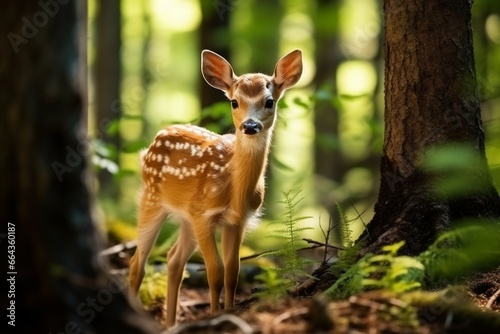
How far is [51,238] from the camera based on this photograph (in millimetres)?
3004

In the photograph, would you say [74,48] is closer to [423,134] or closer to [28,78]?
[28,78]

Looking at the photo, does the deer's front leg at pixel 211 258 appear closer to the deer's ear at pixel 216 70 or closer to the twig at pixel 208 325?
the deer's ear at pixel 216 70

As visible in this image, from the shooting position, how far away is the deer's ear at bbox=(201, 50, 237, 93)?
5844mm

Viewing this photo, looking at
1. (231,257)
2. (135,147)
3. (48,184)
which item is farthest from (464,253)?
(135,147)

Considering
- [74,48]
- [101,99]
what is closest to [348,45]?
[101,99]

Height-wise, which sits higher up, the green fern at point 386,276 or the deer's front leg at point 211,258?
the green fern at point 386,276

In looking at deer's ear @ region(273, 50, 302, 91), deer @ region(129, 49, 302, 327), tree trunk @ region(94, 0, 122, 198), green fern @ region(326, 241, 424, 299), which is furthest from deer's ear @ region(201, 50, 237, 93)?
tree trunk @ region(94, 0, 122, 198)

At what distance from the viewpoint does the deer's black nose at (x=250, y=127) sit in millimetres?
5098

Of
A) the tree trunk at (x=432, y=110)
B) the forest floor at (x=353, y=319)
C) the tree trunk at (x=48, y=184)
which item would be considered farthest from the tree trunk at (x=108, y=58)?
the forest floor at (x=353, y=319)

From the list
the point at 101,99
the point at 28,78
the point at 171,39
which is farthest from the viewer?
the point at 171,39

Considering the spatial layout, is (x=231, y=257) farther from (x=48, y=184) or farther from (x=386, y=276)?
(x=48, y=184)

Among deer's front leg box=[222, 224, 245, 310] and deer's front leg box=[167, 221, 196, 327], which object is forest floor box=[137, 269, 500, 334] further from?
deer's front leg box=[167, 221, 196, 327]

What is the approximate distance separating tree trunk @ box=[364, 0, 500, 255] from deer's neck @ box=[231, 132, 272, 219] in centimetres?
95

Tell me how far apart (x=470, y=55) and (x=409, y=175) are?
0.89 meters
